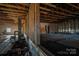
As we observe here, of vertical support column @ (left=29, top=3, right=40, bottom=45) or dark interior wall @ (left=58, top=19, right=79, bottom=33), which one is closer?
dark interior wall @ (left=58, top=19, right=79, bottom=33)

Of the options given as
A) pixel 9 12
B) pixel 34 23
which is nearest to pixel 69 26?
pixel 34 23

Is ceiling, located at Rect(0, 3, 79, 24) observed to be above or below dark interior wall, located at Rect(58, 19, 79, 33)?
above

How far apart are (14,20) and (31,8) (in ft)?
1.12

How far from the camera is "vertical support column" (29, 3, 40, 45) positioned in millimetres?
2908

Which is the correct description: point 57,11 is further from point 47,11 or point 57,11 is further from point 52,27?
point 52,27

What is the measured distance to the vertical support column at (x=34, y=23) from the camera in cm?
291

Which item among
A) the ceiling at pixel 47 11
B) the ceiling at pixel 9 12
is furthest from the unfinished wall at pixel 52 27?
the ceiling at pixel 9 12

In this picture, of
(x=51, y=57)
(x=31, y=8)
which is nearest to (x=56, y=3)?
(x=31, y=8)

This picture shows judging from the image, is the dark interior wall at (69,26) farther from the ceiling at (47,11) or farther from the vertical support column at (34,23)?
the vertical support column at (34,23)

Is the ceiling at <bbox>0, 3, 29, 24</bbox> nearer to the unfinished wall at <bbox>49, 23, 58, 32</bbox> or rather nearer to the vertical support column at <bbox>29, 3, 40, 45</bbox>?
the vertical support column at <bbox>29, 3, 40, 45</bbox>

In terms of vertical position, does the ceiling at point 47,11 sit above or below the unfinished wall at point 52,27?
above

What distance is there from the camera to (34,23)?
9.80 feet

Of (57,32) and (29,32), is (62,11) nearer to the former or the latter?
(57,32)

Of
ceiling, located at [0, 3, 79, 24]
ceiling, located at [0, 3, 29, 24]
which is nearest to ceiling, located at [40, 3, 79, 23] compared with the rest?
ceiling, located at [0, 3, 79, 24]
